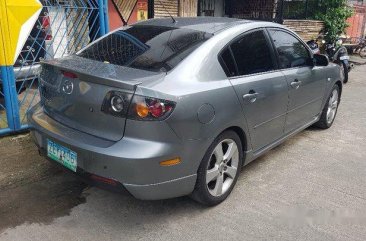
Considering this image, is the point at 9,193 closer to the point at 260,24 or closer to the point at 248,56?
the point at 248,56

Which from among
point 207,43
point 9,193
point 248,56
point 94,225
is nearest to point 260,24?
point 248,56

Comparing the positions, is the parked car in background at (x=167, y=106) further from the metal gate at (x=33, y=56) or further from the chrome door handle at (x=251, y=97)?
the metal gate at (x=33, y=56)

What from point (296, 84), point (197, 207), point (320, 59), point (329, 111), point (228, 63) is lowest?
point (197, 207)

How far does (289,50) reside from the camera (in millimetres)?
4148

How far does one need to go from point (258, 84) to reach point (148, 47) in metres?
1.06

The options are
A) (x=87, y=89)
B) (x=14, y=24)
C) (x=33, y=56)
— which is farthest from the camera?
(x=33, y=56)

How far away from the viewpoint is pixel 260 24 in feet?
12.3

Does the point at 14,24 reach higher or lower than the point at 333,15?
lower

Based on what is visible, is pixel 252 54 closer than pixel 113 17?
Yes

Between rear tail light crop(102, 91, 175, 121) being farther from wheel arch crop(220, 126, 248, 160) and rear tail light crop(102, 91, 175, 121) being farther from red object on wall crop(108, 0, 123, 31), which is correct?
Result: red object on wall crop(108, 0, 123, 31)

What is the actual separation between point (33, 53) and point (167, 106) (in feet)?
11.5

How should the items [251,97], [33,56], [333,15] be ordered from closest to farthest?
[251,97]
[33,56]
[333,15]

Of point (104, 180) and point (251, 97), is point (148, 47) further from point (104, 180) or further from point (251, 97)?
point (104, 180)

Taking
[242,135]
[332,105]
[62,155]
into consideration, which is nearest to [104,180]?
[62,155]
